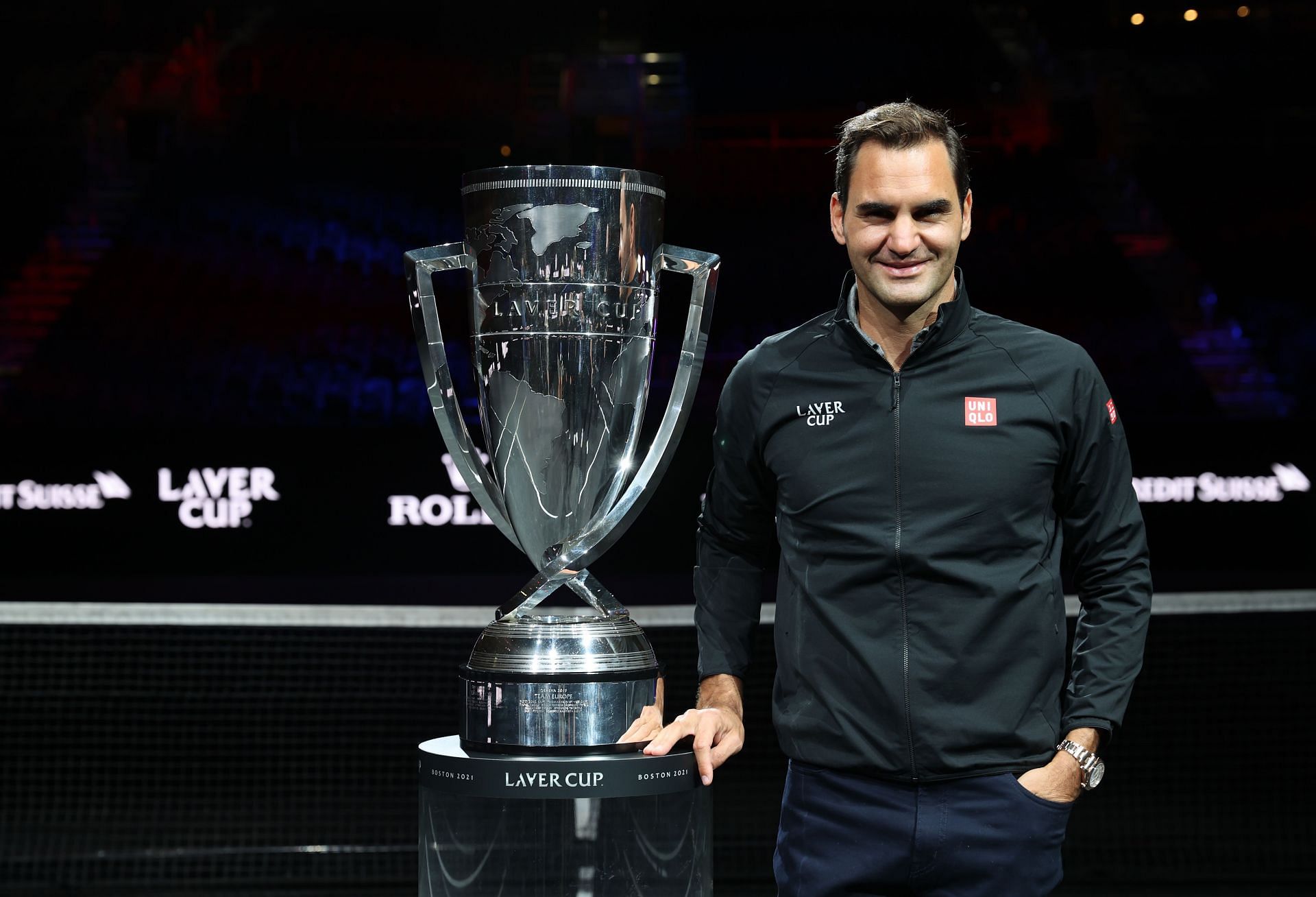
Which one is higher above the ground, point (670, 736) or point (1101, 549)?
point (1101, 549)

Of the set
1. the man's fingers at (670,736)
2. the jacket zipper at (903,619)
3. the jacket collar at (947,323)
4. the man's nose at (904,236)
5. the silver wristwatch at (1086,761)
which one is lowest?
the silver wristwatch at (1086,761)

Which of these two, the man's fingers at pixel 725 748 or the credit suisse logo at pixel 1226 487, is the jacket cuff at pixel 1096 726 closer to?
the man's fingers at pixel 725 748

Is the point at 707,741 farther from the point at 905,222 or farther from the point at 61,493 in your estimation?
the point at 61,493

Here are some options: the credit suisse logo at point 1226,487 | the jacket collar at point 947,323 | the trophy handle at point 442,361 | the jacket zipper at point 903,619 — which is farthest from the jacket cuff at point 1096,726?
the credit suisse logo at point 1226,487

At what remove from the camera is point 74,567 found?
181 inches

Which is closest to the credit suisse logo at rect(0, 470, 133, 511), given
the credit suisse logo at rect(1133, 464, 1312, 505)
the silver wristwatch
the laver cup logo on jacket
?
the credit suisse logo at rect(1133, 464, 1312, 505)

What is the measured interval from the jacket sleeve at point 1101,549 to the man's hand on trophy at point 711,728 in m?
0.37

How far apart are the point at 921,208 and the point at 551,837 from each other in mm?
771

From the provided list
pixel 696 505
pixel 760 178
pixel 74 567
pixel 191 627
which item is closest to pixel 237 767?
pixel 191 627

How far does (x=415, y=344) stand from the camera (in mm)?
4898

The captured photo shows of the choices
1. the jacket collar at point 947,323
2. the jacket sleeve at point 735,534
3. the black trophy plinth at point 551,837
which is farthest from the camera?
the jacket sleeve at point 735,534

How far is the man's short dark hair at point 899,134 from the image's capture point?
157 centimetres

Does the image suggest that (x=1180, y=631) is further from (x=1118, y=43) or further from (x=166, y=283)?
(x=166, y=283)

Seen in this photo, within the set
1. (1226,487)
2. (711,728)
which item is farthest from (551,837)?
(1226,487)
